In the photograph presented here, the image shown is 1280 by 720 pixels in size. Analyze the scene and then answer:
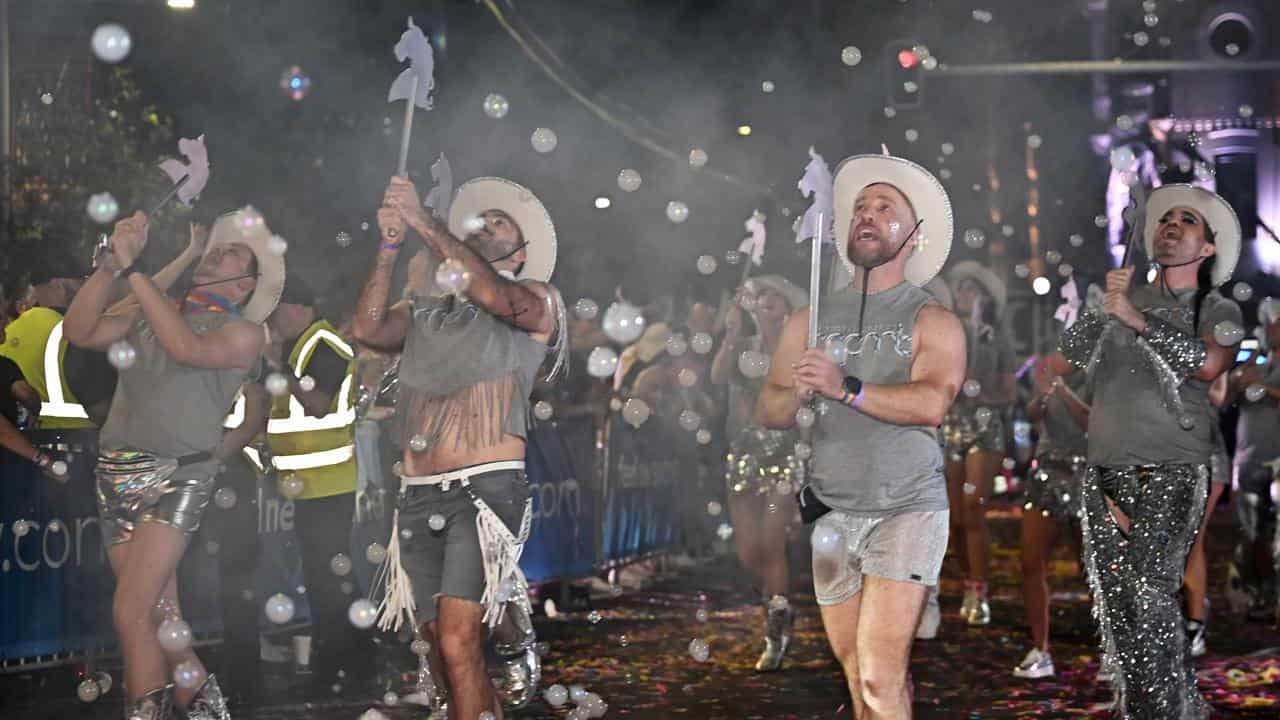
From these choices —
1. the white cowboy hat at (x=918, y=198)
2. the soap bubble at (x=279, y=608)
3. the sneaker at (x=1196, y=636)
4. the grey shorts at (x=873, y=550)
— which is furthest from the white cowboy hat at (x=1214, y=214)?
the soap bubble at (x=279, y=608)

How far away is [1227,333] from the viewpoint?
6.02 meters

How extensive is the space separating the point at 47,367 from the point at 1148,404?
561 cm

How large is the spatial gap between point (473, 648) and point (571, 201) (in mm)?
15642

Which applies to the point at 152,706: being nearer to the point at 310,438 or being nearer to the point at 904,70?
the point at 310,438

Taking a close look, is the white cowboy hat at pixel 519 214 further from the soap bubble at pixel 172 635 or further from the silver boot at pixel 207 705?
the silver boot at pixel 207 705

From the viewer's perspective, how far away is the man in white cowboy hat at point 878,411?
15.5 ft

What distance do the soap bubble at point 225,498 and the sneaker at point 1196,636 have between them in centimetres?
529

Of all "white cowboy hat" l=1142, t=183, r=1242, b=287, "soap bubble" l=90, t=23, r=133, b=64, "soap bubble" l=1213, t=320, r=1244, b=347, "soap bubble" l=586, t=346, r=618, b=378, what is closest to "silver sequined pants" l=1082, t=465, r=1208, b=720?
"soap bubble" l=1213, t=320, r=1244, b=347

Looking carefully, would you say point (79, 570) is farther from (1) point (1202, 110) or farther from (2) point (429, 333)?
(1) point (1202, 110)

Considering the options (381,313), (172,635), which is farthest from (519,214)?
(172,635)

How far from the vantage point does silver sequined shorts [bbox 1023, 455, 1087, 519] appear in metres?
8.48

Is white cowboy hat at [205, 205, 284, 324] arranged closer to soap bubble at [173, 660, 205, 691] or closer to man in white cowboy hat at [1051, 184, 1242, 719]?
soap bubble at [173, 660, 205, 691]

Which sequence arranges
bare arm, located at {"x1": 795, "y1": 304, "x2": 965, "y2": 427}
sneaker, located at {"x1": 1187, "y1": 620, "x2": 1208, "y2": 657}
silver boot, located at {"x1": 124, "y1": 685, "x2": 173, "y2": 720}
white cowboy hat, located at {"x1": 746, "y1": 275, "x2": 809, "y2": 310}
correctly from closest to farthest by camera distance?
1. bare arm, located at {"x1": 795, "y1": 304, "x2": 965, "y2": 427}
2. silver boot, located at {"x1": 124, "y1": 685, "x2": 173, "y2": 720}
3. sneaker, located at {"x1": 1187, "y1": 620, "x2": 1208, "y2": 657}
4. white cowboy hat, located at {"x1": 746, "y1": 275, "x2": 809, "y2": 310}

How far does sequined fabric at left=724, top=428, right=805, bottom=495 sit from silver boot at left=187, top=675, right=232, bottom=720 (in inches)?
149
